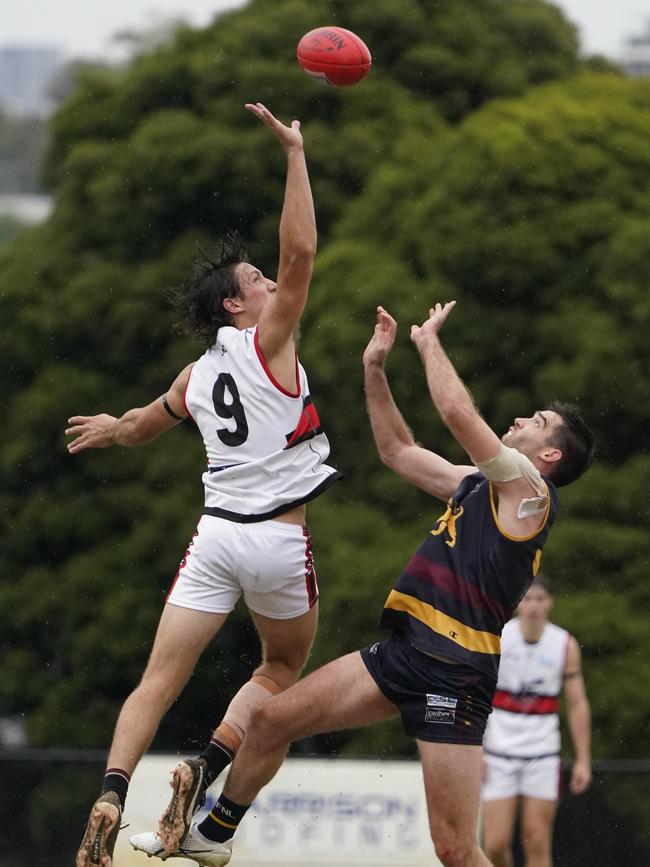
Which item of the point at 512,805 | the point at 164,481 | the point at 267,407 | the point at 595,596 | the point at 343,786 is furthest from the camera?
the point at 164,481

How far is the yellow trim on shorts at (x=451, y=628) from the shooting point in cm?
609

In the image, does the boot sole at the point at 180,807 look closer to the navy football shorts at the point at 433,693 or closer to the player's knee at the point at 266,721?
the player's knee at the point at 266,721

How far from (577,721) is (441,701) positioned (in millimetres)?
3604

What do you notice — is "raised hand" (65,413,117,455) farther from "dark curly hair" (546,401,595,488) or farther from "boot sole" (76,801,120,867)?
"dark curly hair" (546,401,595,488)

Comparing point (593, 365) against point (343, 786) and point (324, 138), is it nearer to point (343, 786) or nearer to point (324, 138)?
point (324, 138)

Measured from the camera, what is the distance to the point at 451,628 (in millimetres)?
6086

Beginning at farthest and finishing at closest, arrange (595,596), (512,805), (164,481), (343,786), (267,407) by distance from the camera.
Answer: (164,481) < (595,596) < (343,786) < (512,805) < (267,407)

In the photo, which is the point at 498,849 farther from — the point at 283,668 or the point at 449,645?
the point at 449,645

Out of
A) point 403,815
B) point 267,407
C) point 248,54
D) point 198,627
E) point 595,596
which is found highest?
point 248,54

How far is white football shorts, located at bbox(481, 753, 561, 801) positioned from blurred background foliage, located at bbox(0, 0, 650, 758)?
8.26ft

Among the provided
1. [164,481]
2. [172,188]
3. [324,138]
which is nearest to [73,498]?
[164,481]

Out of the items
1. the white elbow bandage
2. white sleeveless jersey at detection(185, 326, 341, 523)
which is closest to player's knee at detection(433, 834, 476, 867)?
the white elbow bandage

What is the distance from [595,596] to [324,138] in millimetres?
4484

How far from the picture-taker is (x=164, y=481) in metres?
13.4
